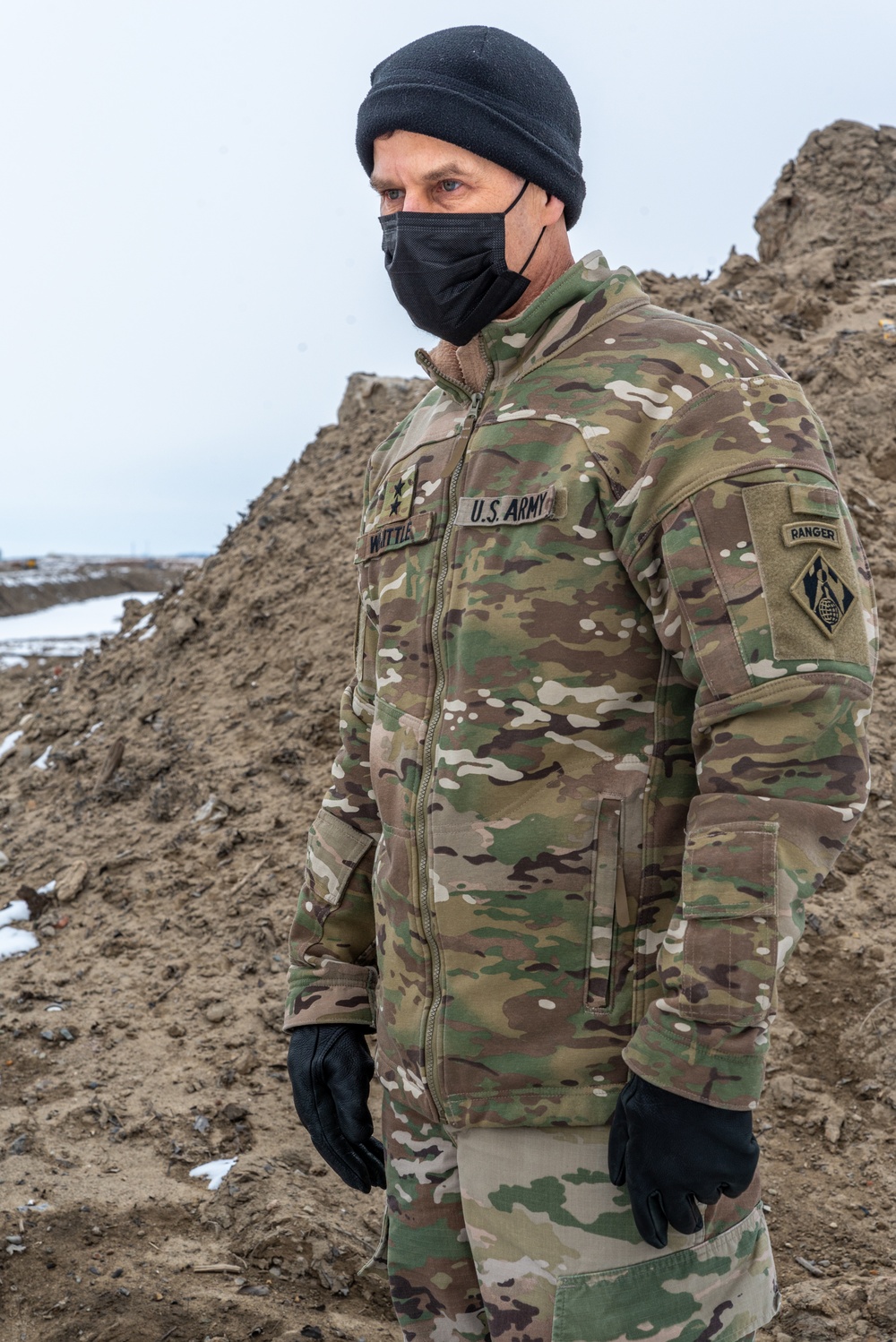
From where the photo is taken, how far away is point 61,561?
1970 inches

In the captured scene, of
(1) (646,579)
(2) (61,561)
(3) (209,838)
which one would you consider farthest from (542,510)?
(2) (61,561)

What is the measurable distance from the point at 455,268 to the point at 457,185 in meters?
0.13

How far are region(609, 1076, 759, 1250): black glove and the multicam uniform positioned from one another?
43 mm

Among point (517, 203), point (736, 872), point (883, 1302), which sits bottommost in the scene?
point (883, 1302)

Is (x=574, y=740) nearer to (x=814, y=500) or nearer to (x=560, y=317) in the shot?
(x=814, y=500)

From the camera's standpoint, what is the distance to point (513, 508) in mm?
1615

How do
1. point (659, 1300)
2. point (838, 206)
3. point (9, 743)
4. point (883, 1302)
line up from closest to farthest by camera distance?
point (659, 1300), point (883, 1302), point (9, 743), point (838, 206)

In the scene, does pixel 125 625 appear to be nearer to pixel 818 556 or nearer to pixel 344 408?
pixel 344 408

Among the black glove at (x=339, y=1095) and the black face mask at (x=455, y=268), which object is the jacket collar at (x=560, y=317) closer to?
the black face mask at (x=455, y=268)

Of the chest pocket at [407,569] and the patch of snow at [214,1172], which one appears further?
the patch of snow at [214,1172]

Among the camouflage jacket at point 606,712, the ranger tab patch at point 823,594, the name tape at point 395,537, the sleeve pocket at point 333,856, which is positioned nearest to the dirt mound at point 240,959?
the sleeve pocket at point 333,856

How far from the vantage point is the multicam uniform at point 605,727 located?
1.38 meters

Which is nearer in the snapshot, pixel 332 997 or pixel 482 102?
pixel 482 102

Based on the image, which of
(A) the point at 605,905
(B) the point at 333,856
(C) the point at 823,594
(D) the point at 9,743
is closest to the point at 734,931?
(A) the point at 605,905
